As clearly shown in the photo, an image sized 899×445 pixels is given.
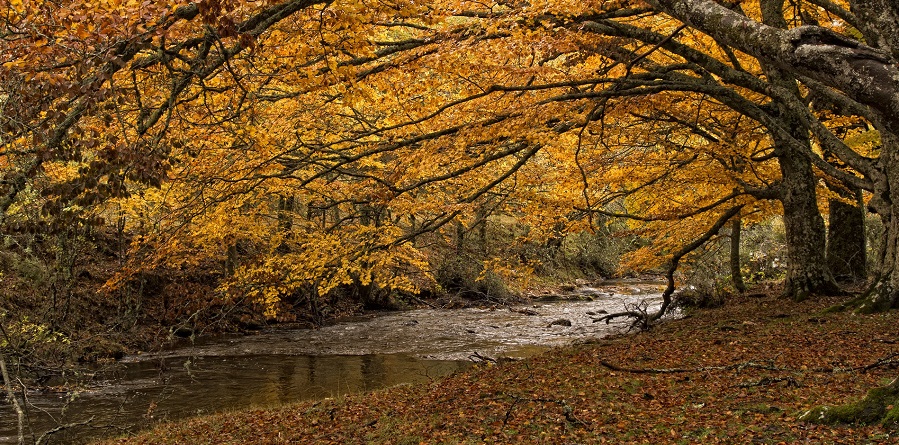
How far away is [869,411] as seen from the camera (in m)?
4.86

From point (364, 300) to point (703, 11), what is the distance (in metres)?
21.3

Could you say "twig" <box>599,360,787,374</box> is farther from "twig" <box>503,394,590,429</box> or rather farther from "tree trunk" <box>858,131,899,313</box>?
"tree trunk" <box>858,131,899,313</box>

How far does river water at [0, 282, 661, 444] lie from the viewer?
10.9 metres

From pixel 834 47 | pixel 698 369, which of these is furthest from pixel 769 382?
pixel 834 47

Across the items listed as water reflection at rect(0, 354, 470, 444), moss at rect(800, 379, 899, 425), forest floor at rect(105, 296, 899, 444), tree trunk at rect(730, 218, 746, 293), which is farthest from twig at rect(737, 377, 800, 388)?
tree trunk at rect(730, 218, 746, 293)

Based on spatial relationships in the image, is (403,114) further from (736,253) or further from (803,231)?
(736,253)

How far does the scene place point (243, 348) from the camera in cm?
1714

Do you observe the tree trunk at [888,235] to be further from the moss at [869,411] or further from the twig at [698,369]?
the moss at [869,411]

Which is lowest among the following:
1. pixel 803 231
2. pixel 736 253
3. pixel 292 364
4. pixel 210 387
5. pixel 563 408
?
pixel 210 387

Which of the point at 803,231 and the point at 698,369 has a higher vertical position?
the point at 803,231

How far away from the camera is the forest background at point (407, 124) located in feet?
16.1

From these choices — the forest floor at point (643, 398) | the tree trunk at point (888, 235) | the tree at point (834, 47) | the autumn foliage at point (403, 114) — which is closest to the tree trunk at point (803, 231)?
the autumn foliage at point (403, 114)

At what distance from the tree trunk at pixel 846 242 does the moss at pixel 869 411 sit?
12.3 metres

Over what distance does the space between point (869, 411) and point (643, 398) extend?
7.86 feet
